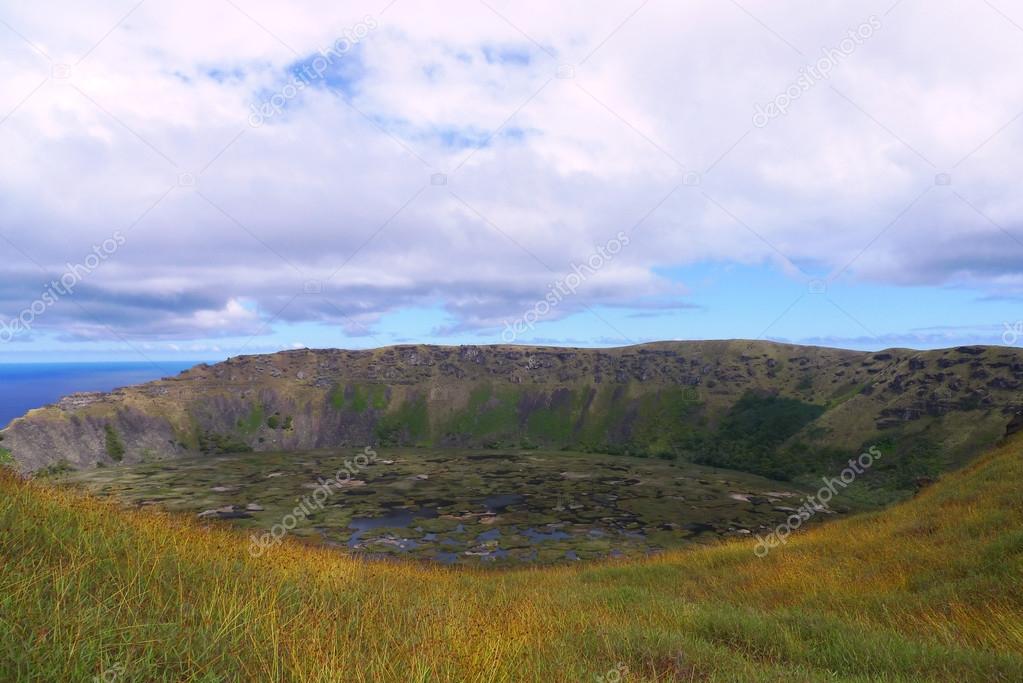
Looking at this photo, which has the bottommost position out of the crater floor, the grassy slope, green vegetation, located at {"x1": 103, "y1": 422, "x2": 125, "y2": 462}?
the crater floor

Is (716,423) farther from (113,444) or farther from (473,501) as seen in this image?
(113,444)

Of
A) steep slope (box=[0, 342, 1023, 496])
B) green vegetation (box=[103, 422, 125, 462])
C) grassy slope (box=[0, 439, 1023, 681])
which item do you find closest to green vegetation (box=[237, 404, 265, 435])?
steep slope (box=[0, 342, 1023, 496])

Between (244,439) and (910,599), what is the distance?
19462 centimetres

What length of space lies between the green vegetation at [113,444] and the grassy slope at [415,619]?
171m

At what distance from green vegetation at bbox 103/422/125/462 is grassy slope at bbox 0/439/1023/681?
171232mm

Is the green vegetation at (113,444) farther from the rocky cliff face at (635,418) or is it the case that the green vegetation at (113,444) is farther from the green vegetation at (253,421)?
the green vegetation at (253,421)

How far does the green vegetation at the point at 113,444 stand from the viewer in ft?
486

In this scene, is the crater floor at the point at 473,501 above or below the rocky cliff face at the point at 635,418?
below

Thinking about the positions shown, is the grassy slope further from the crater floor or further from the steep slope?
the steep slope

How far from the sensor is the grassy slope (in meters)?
5.70

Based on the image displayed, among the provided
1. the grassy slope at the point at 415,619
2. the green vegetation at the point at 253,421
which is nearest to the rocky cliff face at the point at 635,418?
the green vegetation at the point at 253,421

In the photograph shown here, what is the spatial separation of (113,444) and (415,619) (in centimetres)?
18318

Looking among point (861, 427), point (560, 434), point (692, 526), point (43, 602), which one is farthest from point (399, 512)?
point (861, 427)

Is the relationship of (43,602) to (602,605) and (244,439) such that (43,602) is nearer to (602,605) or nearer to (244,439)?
(602,605)
